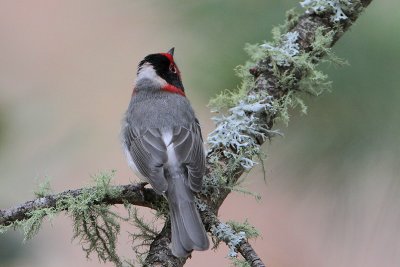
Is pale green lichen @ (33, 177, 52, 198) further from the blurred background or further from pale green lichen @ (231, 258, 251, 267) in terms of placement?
pale green lichen @ (231, 258, 251, 267)

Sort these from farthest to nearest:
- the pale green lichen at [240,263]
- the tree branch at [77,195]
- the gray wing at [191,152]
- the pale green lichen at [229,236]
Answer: the gray wing at [191,152] → the tree branch at [77,195] → the pale green lichen at [229,236] → the pale green lichen at [240,263]

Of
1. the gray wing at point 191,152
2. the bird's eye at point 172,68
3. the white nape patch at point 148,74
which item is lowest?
the gray wing at point 191,152

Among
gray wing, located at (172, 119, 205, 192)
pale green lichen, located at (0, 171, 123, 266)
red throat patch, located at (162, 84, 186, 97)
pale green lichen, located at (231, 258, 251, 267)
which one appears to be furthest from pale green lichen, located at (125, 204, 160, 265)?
red throat patch, located at (162, 84, 186, 97)

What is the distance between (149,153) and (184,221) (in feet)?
1.79

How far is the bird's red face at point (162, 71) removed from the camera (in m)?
2.73

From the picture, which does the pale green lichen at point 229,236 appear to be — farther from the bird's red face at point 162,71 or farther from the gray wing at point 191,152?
the bird's red face at point 162,71

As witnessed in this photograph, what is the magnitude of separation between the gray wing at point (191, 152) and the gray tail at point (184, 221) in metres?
0.04

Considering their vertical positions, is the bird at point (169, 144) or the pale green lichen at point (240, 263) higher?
the bird at point (169, 144)

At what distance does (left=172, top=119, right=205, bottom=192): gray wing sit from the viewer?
206 centimetres

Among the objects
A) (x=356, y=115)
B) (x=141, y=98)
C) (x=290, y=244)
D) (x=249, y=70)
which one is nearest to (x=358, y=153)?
(x=356, y=115)

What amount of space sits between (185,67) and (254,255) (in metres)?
0.85

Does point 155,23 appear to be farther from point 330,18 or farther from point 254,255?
point 254,255

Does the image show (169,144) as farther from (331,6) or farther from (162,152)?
(331,6)

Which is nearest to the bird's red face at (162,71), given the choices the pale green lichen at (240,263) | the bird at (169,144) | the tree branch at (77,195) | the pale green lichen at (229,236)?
the bird at (169,144)
